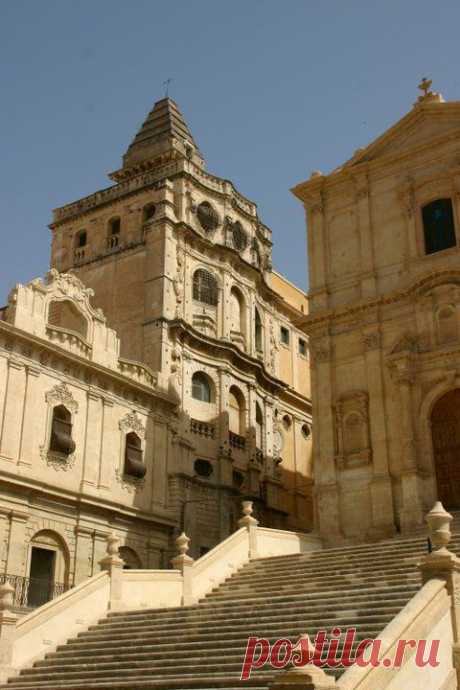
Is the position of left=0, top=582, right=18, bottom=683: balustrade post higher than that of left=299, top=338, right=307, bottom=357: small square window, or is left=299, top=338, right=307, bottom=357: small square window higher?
left=299, top=338, right=307, bottom=357: small square window

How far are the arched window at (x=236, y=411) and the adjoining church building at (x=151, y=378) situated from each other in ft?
0.22

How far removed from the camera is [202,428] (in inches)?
1331

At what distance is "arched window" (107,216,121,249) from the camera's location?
37.3 meters

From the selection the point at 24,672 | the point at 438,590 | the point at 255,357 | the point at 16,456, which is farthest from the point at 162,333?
the point at 438,590

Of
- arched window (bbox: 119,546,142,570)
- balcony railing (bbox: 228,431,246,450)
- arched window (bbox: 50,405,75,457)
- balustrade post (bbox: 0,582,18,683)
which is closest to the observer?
balustrade post (bbox: 0,582,18,683)

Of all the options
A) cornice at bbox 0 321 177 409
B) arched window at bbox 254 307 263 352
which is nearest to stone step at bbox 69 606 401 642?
cornice at bbox 0 321 177 409

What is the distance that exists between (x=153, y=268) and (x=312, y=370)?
9.52 m

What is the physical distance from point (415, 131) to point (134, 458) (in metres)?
14.8

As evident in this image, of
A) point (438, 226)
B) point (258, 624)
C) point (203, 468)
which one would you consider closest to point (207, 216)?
point (203, 468)

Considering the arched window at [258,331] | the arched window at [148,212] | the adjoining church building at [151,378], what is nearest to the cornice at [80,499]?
the adjoining church building at [151,378]

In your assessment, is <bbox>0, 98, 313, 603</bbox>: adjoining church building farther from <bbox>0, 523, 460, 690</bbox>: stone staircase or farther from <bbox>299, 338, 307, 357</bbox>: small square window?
<bbox>0, 523, 460, 690</bbox>: stone staircase

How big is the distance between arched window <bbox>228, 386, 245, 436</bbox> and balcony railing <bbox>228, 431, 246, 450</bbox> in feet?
0.87

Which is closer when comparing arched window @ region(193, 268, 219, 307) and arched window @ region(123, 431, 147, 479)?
arched window @ region(123, 431, 147, 479)

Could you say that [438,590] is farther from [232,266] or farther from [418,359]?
[232,266]
